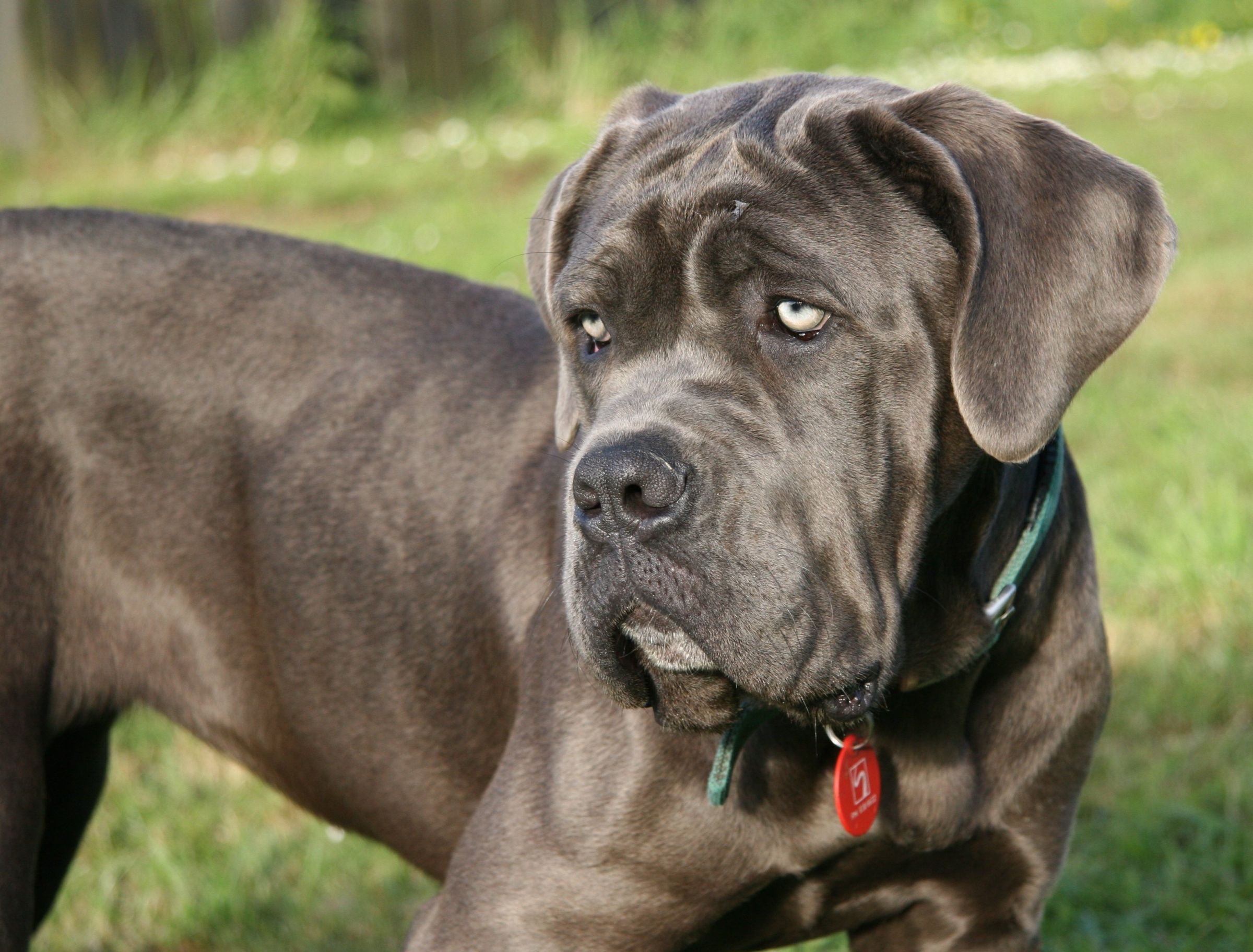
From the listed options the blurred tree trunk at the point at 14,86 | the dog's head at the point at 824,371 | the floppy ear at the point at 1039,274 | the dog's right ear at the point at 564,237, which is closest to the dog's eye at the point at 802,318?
the dog's head at the point at 824,371

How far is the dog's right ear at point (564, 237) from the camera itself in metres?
2.94

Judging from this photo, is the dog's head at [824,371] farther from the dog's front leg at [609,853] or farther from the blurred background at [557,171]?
the blurred background at [557,171]

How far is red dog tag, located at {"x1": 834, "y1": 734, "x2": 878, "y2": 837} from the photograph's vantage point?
2.71m

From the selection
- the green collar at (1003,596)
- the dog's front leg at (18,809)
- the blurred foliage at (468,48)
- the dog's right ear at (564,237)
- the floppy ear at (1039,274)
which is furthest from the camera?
the blurred foliage at (468,48)

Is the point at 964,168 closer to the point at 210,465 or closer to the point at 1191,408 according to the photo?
the point at 210,465

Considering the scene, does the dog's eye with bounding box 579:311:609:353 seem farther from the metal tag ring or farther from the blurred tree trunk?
the blurred tree trunk

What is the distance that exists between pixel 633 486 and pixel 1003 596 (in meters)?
0.78

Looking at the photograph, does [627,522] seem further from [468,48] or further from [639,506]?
[468,48]

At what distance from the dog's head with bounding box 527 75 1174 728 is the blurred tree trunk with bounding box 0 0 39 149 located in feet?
37.2

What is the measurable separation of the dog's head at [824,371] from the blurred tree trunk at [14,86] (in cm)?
1134

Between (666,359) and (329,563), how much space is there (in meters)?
1.12

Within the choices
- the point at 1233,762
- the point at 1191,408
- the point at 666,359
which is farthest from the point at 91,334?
the point at 1191,408

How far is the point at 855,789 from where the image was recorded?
8.95 feet

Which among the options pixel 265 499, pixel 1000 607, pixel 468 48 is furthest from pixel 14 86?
pixel 1000 607
